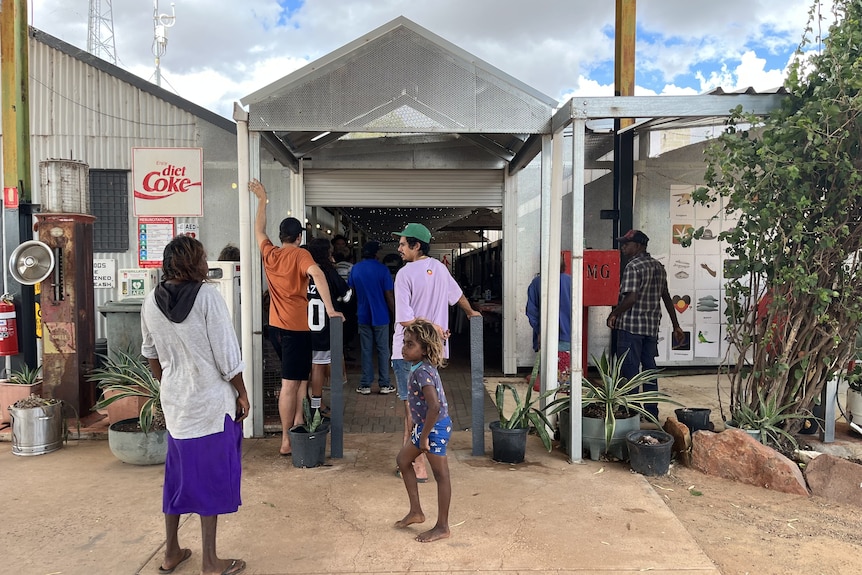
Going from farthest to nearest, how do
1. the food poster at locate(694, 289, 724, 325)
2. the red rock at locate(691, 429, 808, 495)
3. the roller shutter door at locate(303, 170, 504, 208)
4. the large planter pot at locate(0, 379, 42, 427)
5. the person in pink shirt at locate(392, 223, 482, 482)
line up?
the food poster at locate(694, 289, 724, 325)
the roller shutter door at locate(303, 170, 504, 208)
the large planter pot at locate(0, 379, 42, 427)
the person in pink shirt at locate(392, 223, 482, 482)
the red rock at locate(691, 429, 808, 495)

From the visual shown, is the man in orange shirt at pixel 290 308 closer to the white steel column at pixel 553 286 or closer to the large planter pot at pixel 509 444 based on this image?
the large planter pot at pixel 509 444

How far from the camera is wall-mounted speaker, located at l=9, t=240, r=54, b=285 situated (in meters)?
5.04

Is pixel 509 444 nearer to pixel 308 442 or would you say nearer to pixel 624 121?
pixel 308 442

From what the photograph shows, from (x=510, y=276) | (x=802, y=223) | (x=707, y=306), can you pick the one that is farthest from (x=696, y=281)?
(x=802, y=223)

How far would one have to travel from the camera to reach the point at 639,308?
5500 mm

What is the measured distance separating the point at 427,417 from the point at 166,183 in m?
5.09

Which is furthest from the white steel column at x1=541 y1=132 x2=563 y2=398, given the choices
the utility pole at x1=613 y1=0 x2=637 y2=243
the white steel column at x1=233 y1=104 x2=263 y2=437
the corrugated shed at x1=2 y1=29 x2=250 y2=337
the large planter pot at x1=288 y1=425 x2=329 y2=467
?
the corrugated shed at x1=2 y1=29 x2=250 y2=337

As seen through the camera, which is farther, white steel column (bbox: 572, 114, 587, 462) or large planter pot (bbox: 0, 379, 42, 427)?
large planter pot (bbox: 0, 379, 42, 427)

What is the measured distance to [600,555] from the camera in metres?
3.16

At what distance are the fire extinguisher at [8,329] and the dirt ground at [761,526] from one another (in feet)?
18.6

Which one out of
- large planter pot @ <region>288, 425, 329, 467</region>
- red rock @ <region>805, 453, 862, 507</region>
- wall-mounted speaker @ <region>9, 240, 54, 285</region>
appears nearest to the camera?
red rock @ <region>805, 453, 862, 507</region>

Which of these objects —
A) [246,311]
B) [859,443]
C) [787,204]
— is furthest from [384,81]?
[859,443]

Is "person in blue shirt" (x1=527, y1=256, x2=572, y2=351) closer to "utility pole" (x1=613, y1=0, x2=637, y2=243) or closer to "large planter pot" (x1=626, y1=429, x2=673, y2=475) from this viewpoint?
"utility pole" (x1=613, y1=0, x2=637, y2=243)

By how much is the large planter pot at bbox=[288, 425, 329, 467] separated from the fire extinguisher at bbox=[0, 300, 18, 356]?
122 inches
